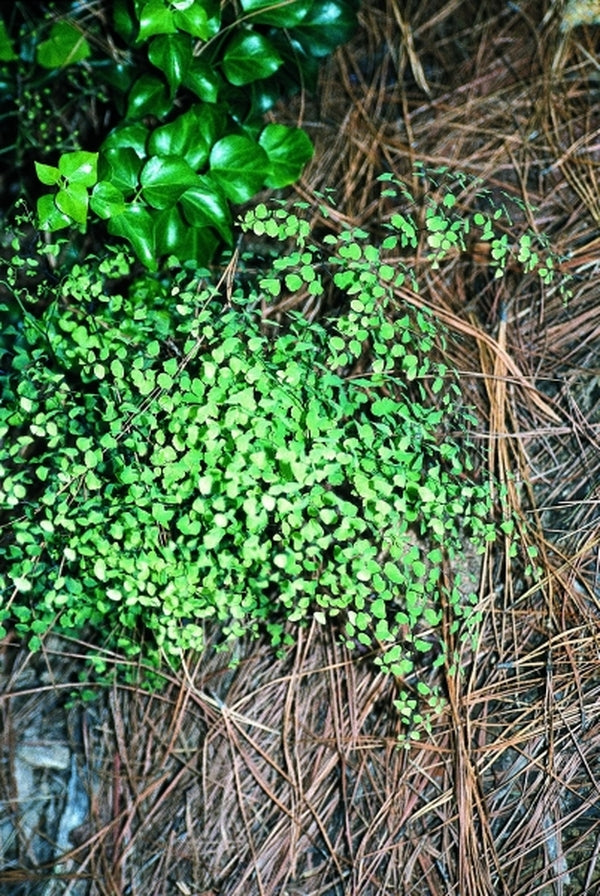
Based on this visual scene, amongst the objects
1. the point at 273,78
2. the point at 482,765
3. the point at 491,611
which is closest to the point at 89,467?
the point at 491,611

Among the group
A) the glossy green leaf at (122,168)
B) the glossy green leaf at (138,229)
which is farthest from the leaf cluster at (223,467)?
the glossy green leaf at (122,168)

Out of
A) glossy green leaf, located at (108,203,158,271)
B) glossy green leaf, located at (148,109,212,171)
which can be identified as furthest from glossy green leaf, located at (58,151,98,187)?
glossy green leaf, located at (148,109,212,171)

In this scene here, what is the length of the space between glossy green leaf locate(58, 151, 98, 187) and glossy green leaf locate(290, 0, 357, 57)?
849 millimetres

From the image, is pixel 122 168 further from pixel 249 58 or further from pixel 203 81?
pixel 249 58

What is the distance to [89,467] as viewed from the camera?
1.59m

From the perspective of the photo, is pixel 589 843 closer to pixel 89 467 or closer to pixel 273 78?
pixel 89 467

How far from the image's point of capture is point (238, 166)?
188cm

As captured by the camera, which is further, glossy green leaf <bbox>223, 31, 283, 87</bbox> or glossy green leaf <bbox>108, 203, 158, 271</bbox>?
glossy green leaf <bbox>223, 31, 283, 87</bbox>

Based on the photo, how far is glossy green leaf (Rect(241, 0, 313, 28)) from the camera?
1950 millimetres

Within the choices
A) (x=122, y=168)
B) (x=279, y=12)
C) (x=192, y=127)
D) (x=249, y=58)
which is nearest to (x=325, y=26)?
(x=279, y=12)

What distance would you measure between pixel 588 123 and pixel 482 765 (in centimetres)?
169

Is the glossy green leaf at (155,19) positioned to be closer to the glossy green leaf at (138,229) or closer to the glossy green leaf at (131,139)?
the glossy green leaf at (131,139)

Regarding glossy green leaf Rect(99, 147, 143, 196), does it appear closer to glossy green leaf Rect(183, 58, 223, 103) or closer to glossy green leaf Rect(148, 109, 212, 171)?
glossy green leaf Rect(148, 109, 212, 171)

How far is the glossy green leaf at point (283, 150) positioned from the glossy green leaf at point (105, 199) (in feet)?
1.57
